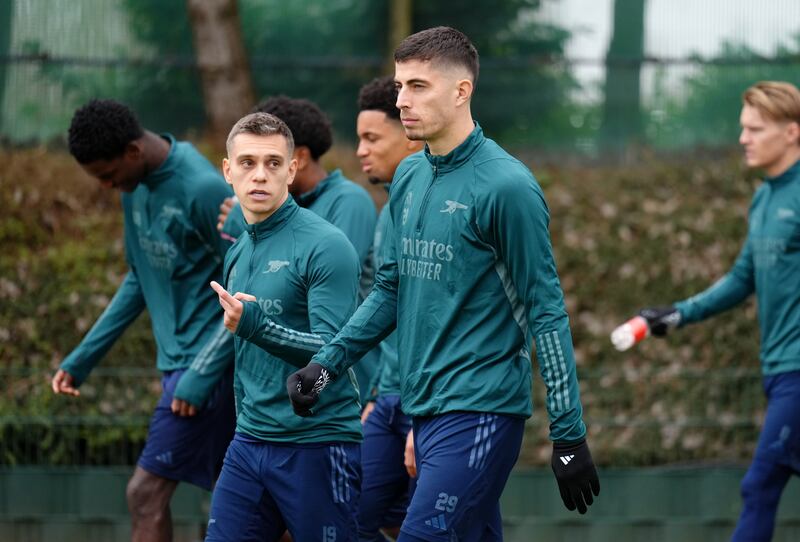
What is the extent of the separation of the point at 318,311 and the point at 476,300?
602 mm

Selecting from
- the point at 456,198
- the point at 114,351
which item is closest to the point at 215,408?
the point at 456,198

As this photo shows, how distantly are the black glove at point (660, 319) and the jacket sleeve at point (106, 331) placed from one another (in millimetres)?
2638

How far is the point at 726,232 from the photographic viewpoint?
31.9 ft

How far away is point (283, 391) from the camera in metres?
4.83

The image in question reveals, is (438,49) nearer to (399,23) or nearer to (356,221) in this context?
(356,221)

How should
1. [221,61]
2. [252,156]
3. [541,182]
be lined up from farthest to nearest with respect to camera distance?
[221,61] < [541,182] < [252,156]

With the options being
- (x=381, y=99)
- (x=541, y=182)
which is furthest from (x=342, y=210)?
(x=541, y=182)

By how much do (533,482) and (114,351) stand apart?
119 inches

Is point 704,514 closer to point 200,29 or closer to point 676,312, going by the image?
point 676,312

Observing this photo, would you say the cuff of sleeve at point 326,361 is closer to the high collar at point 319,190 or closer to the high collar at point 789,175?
the high collar at point 319,190

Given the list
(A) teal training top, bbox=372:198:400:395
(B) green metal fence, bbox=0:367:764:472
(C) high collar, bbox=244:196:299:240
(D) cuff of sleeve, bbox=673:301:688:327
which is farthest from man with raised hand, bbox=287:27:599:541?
(B) green metal fence, bbox=0:367:764:472

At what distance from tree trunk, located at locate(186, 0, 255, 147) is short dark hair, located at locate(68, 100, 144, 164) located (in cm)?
518

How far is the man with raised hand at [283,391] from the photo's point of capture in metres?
4.81

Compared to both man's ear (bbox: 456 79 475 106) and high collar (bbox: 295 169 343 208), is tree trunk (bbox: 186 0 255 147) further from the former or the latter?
man's ear (bbox: 456 79 475 106)
